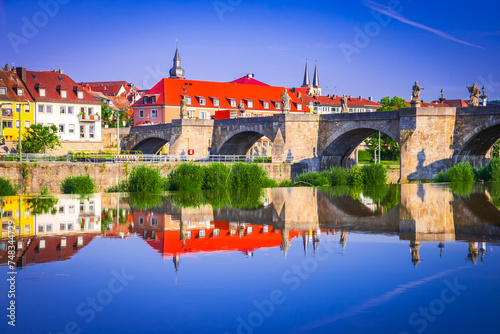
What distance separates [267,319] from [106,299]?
8.29 feet

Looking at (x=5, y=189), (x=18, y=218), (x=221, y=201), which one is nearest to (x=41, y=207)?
(x=18, y=218)

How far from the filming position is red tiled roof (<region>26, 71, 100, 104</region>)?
68062 millimetres

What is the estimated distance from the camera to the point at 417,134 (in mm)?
42125

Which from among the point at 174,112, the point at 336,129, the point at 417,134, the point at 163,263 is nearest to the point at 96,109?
the point at 174,112

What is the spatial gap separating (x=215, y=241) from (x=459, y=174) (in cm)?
2716

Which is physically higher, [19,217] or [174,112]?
[174,112]

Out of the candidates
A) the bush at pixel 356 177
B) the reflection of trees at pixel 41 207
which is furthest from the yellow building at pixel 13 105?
the reflection of trees at pixel 41 207

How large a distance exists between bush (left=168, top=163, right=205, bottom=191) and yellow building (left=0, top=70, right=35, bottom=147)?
34.9 metres

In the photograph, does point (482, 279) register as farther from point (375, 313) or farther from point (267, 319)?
point (267, 319)

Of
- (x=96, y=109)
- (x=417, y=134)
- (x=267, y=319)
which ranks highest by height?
(x=96, y=109)

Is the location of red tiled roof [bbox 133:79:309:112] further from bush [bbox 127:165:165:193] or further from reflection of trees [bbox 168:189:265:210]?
reflection of trees [bbox 168:189:265:210]

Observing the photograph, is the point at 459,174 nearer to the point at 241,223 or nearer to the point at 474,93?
the point at 474,93

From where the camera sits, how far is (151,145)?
73.1m

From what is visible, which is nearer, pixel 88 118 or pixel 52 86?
pixel 52 86
